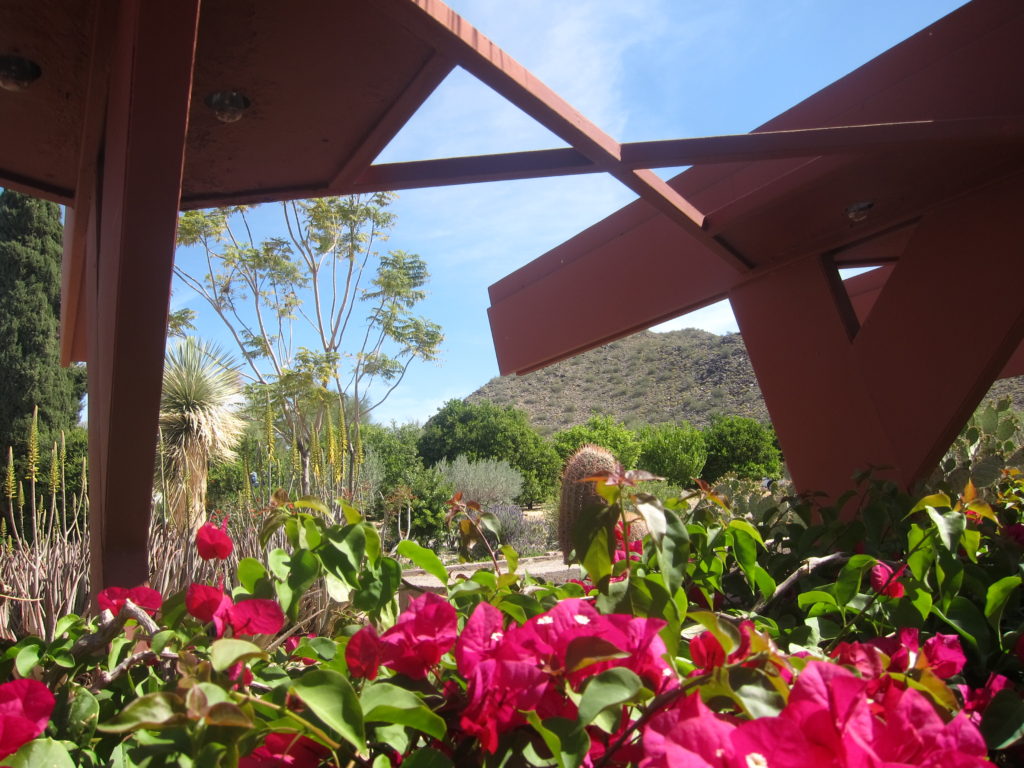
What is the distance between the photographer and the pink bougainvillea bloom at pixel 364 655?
1.66ft

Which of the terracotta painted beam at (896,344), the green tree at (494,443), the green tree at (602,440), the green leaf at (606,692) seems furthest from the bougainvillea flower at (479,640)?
the green tree at (494,443)

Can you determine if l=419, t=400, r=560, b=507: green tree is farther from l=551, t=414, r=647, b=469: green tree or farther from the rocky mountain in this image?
the rocky mountain

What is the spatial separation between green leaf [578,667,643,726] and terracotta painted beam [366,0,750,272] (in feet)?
3.96

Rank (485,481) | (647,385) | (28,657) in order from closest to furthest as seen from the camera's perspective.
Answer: (28,657) → (485,481) → (647,385)

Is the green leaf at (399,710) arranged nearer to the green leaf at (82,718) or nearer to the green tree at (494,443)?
the green leaf at (82,718)

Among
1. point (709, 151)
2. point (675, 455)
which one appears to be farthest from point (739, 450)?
point (709, 151)

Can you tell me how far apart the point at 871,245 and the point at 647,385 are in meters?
31.6

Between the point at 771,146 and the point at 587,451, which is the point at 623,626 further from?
the point at 587,451

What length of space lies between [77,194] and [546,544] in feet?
27.3

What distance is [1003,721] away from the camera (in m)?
0.59

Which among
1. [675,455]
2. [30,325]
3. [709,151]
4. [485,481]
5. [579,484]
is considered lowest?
[579,484]

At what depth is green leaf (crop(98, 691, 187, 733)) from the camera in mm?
352

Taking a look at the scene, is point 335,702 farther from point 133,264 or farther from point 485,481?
point 485,481

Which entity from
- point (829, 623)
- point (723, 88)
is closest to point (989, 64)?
point (723, 88)
